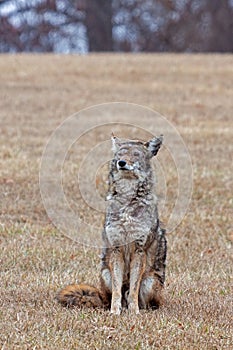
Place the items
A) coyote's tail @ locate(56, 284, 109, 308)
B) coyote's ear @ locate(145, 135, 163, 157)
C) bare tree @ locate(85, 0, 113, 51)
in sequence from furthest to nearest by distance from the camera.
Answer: bare tree @ locate(85, 0, 113, 51) < coyote's tail @ locate(56, 284, 109, 308) < coyote's ear @ locate(145, 135, 163, 157)

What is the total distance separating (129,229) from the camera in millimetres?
6898

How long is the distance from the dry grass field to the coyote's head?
1.17m

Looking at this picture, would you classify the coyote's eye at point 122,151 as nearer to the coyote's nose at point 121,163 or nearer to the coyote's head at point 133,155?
the coyote's head at point 133,155

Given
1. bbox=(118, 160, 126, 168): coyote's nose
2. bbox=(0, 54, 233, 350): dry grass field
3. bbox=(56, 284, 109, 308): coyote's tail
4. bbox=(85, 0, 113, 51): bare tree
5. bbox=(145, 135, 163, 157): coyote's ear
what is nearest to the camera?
bbox=(0, 54, 233, 350): dry grass field

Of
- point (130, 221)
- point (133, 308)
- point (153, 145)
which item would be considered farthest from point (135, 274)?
point (153, 145)

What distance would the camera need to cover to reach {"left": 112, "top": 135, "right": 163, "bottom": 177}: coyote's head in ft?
22.4

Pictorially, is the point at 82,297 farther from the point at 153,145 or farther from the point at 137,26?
the point at 137,26

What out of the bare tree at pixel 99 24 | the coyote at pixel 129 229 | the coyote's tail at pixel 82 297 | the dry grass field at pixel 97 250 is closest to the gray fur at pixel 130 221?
the coyote at pixel 129 229

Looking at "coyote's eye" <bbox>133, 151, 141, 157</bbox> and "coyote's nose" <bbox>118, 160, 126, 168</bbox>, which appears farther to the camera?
"coyote's eye" <bbox>133, 151, 141, 157</bbox>

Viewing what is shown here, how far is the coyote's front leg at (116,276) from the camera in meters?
6.94

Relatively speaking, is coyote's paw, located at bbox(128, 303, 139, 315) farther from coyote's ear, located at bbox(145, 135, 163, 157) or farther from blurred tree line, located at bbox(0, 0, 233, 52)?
blurred tree line, located at bbox(0, 0, 233, 52)

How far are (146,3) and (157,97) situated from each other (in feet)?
79.5

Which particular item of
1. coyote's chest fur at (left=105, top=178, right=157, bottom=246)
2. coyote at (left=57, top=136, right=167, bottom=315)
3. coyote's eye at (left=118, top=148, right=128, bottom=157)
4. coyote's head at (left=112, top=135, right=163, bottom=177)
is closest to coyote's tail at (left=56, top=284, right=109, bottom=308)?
coyote at (left=57, top=136, right=167, bottom=315)

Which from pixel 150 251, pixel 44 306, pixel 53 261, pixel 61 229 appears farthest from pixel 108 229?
pixel 61 229
